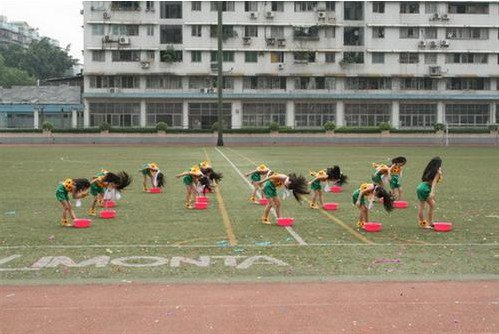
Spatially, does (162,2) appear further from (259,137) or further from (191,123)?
(259,137)

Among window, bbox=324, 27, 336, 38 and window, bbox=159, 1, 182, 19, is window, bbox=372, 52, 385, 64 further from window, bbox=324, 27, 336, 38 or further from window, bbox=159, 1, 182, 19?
window, bbox=159, 1, 182, 19

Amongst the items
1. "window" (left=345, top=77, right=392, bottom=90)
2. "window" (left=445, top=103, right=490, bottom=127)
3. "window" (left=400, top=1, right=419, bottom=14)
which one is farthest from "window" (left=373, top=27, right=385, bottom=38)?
"window" (left=445, top=103, right=490, bottom=127)

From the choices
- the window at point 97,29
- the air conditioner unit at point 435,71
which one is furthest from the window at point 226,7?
the air conditioner unit at point 435,71

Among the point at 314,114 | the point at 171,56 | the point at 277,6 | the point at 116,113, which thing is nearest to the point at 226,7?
the point at 277,6

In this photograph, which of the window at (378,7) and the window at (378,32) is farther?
the window at (378,32)

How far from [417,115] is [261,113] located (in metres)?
20.9

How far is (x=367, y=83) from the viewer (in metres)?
86.6

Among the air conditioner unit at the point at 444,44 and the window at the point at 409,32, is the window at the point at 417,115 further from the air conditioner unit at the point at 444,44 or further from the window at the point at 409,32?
the window at the point at 409,32

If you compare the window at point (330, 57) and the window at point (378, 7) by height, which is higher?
the window at point (378, 7)

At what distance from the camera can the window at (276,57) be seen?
8519cm

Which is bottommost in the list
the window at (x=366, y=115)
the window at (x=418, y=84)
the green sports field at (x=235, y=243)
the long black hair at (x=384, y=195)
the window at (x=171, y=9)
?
the green sports field at (x=235, y=243)

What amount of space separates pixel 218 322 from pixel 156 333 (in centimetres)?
71

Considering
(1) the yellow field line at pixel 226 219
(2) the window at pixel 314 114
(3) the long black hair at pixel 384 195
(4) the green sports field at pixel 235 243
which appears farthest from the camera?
(2) the window at pixel 314 114

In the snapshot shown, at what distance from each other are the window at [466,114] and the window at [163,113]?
3575cm
